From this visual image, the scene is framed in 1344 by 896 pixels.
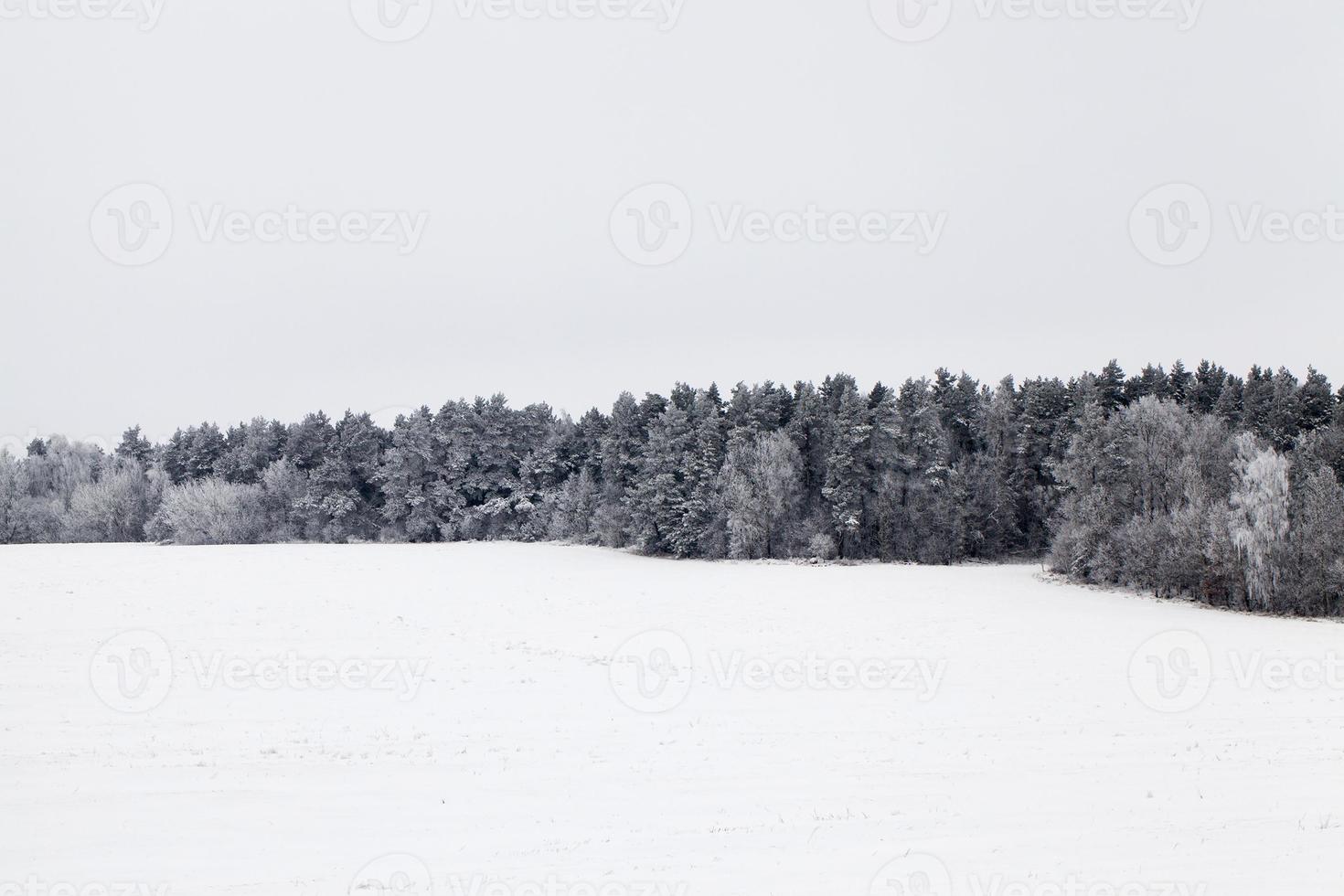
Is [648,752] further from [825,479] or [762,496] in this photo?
[825,479]

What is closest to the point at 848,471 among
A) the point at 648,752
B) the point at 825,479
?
the point at 825,479

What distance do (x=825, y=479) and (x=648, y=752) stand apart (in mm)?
58602

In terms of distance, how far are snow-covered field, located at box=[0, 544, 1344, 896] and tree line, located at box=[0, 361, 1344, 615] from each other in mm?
12222

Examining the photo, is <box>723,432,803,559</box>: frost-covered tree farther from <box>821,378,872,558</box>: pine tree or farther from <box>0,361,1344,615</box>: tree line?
<box>821,378,872,558</box>: pine tree

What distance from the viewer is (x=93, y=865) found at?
1086 centimetres

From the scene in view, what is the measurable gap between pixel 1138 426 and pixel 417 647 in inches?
2078

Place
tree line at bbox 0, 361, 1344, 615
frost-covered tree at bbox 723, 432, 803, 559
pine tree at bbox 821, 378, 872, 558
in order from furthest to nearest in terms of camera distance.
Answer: frost-covered tree at bbox 723, 432, 803, 559 → pine tree at bbox 821, 378, 872, 558 → tree line at bbox 0, 361, 1344, 615

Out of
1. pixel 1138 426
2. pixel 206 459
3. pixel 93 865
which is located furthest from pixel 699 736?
pixel 206 459

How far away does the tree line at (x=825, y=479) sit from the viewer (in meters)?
48.3

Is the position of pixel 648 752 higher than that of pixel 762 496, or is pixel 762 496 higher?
pixel 762 496

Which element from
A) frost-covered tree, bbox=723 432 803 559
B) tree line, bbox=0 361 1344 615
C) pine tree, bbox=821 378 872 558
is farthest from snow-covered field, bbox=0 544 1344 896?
frost-covered tree, bbox=723 432 803 559

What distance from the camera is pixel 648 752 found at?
1758 cm

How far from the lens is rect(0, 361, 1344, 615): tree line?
48.3 m

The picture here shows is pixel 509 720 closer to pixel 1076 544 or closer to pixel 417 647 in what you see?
pixel 417 647
